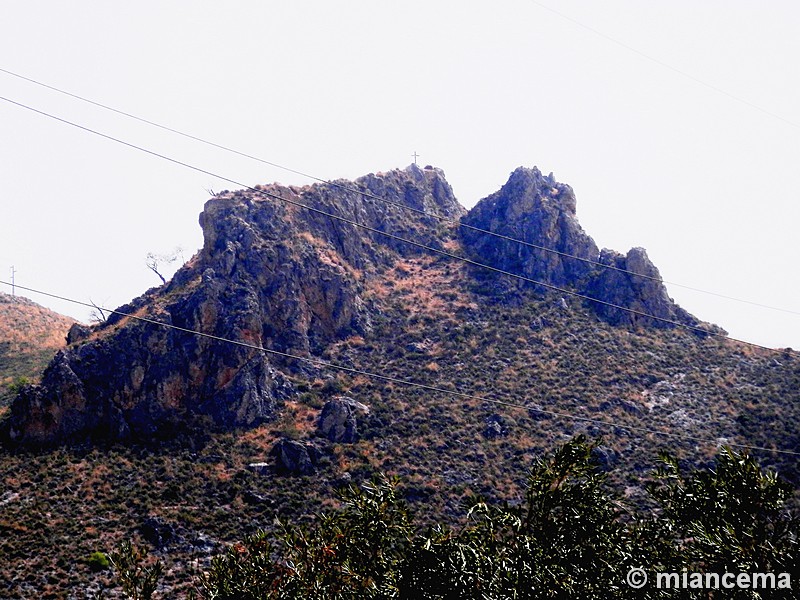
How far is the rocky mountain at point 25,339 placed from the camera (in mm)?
72500

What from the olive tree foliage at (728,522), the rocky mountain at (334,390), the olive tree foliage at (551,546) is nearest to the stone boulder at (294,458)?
the rocky mountain at (334,390)

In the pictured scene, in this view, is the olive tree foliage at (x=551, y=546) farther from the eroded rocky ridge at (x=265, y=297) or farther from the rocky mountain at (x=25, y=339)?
the rocky mountain at (x=25, y=339)

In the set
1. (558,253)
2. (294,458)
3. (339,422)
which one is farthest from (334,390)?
(558,253)

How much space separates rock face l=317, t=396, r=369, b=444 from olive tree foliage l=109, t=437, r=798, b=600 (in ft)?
120

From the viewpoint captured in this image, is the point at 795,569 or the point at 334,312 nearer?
the point at 795,569

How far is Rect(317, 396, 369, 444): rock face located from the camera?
57250 millimetres

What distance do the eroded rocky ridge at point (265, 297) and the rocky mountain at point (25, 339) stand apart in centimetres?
1279

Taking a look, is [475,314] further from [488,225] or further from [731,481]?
[731,481]

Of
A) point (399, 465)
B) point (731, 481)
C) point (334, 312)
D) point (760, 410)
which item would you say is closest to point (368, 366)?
point (334, 312)

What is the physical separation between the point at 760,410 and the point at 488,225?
127 ft

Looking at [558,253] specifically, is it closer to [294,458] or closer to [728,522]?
[294,458]

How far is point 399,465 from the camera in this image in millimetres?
55156

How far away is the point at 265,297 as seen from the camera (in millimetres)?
64750

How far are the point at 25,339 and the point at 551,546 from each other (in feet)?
279
